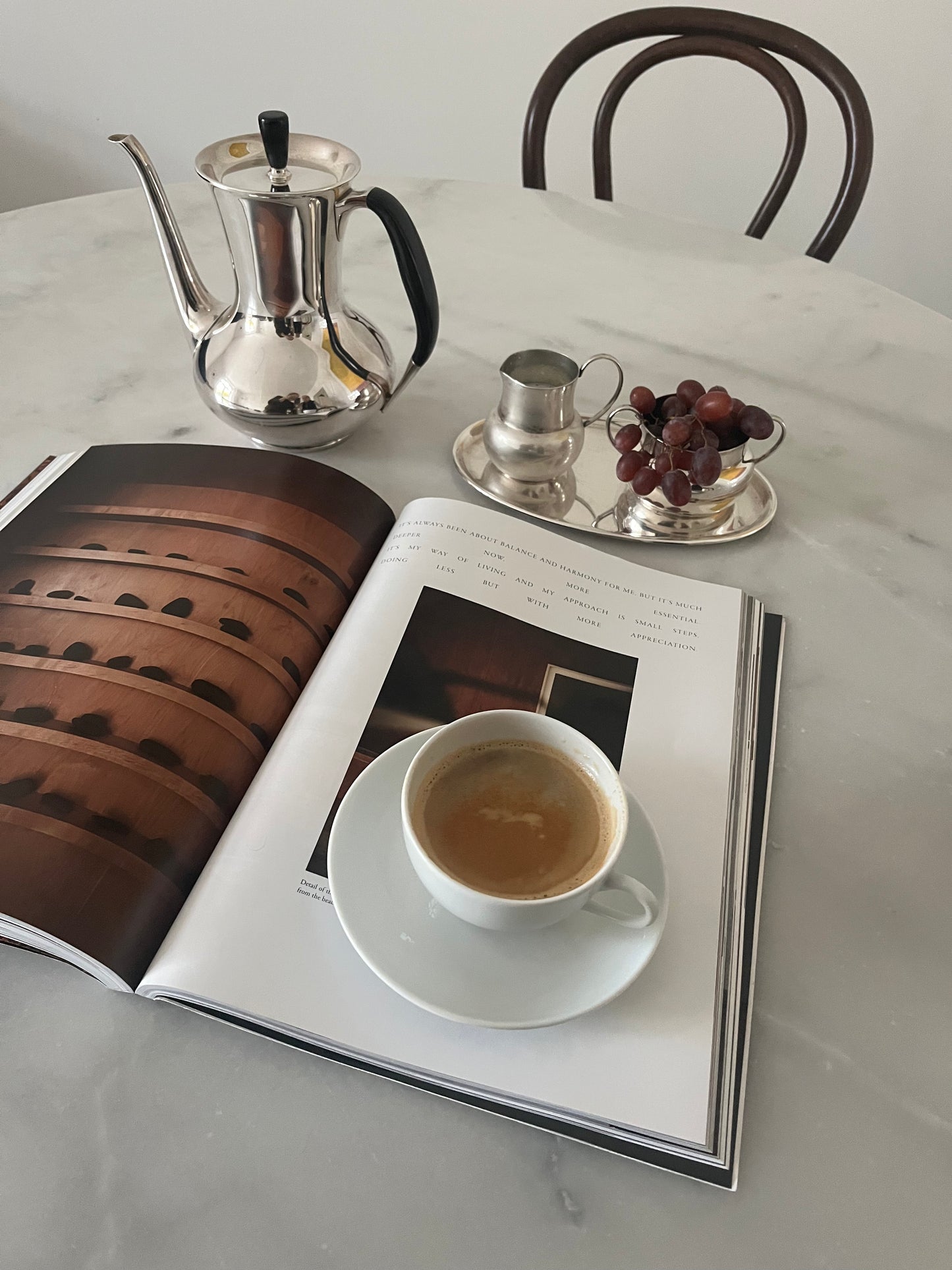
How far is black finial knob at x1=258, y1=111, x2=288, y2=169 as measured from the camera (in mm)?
565

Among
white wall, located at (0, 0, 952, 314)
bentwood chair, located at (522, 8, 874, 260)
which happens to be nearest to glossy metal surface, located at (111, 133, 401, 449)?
bentwood chair, located at (522, 8, 874, 260)

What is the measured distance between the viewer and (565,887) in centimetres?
42

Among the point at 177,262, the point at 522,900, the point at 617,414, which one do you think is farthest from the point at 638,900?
the point at 177,262

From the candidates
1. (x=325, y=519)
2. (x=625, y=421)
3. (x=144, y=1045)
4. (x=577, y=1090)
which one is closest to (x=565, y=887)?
(x=577, y=1090)

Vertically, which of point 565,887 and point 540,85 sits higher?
point 540,85

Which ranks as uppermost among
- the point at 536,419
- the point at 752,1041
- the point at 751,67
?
the point at 751,67

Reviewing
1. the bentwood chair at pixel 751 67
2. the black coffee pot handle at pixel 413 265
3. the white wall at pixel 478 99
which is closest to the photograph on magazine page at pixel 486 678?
the black coffee pot handle at pixel 413 265

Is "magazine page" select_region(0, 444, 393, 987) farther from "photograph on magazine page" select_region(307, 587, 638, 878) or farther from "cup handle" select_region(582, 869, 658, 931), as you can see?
"cup handle" select_region(582, 869, 658, 931)

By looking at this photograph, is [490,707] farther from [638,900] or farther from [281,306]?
[281,306]

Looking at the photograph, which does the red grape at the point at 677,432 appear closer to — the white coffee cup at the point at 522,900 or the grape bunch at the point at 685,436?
the grape bunch at the point at 685,436

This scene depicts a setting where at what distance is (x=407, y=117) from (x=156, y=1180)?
1751mm

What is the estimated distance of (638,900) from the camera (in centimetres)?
41

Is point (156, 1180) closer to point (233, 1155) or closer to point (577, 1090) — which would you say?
point (233, 1155)

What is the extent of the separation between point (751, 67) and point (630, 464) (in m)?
0.75
